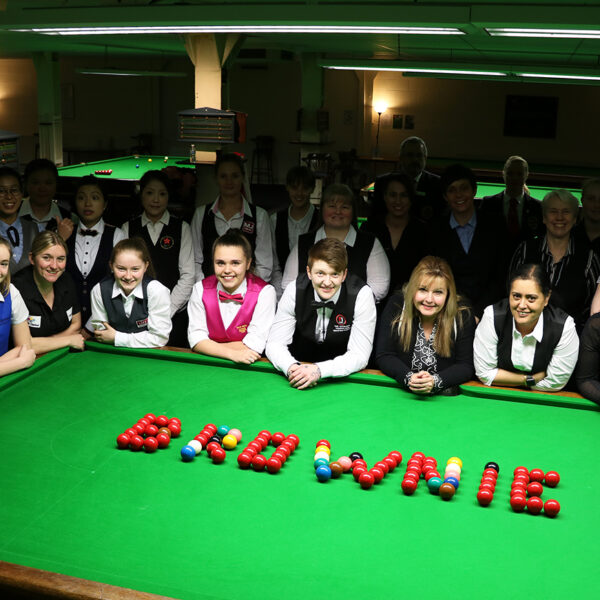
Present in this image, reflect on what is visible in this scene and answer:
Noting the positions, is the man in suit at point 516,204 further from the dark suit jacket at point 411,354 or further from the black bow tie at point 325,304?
the black bow tie at point 325,304

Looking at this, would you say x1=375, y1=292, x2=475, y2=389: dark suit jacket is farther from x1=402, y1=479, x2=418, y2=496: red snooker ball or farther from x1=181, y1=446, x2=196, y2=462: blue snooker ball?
x1=181, y1=446, x2=196, y2=462: blue snooker ball

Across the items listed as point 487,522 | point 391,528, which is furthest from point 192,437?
point 487,522

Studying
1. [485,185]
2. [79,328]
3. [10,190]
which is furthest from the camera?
[485,185]

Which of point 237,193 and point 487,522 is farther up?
point 237,193

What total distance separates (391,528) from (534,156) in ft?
52.1

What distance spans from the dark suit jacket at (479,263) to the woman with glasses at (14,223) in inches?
106

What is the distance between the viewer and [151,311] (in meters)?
4.03

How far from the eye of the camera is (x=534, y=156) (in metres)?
16.8

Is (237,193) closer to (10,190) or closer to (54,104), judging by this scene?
(10,190)

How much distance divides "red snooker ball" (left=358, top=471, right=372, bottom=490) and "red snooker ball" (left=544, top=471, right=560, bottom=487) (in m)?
0.64

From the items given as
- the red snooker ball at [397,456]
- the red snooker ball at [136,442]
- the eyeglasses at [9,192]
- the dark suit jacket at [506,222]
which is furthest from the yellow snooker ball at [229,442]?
the eyeglasses at [9,192]

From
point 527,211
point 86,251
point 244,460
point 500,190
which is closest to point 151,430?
point 244,460

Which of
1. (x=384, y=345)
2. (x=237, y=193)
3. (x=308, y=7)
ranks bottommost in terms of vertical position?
(x=384, y=345)

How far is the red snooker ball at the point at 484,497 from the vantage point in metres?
2.47
